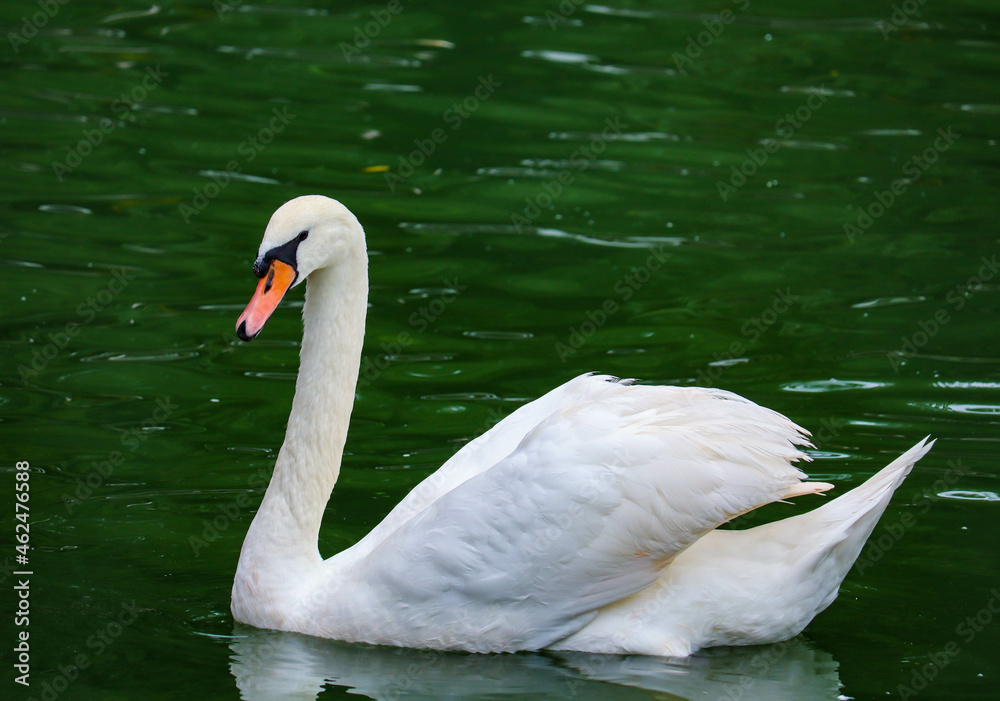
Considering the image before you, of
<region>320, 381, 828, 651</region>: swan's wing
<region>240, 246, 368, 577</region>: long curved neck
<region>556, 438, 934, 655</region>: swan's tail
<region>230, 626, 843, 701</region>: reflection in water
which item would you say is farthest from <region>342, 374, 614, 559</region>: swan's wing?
<region>556, 438, 934, 655</region>: swan's tail

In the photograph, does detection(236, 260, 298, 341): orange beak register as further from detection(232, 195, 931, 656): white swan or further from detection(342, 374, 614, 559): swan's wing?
detection(342, 374, 614, 559): swan's wing

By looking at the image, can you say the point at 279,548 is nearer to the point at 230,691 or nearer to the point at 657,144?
the point at 230,691

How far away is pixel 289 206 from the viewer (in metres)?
5.89

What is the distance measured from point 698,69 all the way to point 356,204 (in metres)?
5.42

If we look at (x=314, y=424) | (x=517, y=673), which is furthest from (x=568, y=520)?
(x=314, y=424)

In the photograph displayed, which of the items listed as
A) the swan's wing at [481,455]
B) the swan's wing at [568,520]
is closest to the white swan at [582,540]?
the swan's wing at [568,520]

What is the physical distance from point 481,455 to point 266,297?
1195 millimetres

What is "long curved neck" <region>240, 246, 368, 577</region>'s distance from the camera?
20.2 ft

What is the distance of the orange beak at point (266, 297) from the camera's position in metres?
5.62

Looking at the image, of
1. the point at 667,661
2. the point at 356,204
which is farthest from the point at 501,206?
the point at 667,661

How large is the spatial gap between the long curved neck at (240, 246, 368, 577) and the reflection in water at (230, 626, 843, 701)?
37 cm

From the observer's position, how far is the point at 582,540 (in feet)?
18.6

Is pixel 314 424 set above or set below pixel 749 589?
above

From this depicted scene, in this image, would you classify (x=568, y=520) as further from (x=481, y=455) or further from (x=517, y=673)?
(x=481, y=455)
